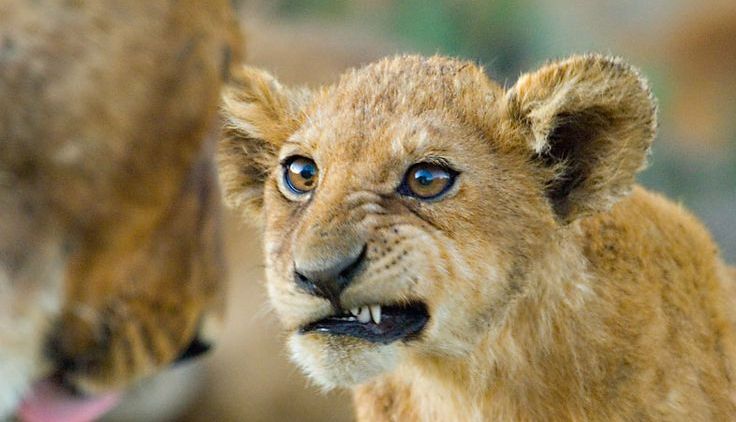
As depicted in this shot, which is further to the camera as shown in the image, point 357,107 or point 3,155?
point 3,155

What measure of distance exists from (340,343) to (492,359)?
14.1 inches

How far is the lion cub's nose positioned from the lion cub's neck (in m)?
0.34

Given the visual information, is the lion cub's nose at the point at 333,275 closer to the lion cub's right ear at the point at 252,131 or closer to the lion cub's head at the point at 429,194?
the lion cub's head at the point at 429,194

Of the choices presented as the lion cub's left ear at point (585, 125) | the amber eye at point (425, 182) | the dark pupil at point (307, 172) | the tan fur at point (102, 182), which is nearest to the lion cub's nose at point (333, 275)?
the amber eye at point (425, 182)

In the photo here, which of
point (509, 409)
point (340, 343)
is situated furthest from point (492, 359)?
point (340, 343)

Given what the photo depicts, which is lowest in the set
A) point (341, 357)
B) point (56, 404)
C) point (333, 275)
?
point (56, 404)

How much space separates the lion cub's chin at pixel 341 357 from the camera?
180 cm

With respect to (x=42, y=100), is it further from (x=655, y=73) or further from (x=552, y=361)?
(x=655, y=73)

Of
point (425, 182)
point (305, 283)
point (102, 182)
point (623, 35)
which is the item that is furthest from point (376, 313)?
point (623, 35)

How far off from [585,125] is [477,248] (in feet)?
1.02

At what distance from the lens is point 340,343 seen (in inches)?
70.9

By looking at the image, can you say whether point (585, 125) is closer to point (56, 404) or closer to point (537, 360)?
point (537, 360)

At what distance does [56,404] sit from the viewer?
304 centimetres

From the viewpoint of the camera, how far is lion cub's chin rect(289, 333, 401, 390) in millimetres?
1799
